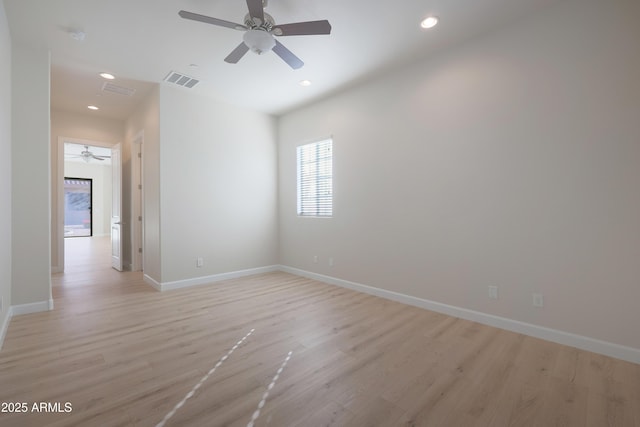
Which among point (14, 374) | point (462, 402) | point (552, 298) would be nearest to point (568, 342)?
point (552, 298)

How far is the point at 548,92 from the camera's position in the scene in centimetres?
260

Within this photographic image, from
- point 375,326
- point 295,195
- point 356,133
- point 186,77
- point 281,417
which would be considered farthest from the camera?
point 295,195

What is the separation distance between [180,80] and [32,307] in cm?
328

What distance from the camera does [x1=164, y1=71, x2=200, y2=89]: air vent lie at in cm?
385

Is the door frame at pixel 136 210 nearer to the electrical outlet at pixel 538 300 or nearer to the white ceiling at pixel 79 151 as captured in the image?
the white ceiling at pixel 79 151

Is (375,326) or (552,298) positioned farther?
(375,326)

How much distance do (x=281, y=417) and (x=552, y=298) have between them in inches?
99.8

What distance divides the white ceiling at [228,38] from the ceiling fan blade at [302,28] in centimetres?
35

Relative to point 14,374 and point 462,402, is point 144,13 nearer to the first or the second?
point 14,374

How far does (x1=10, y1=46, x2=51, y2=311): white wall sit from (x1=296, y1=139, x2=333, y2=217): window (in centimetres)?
337

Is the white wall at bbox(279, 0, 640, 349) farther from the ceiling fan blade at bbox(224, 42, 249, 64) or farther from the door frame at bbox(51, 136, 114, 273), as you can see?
the door frame at bbox(51, 136, 114, 273)

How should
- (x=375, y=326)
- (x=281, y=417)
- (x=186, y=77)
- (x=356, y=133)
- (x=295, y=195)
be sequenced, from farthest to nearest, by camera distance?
1. (x=295, y=195)
2. (x=356, y=133)
3. (x=186, y=77)
4. (x=375, y=326)
5. (x=281, y=417)

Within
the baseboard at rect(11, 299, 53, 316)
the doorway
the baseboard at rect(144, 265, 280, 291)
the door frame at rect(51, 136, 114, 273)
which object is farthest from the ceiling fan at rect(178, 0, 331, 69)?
the doorway

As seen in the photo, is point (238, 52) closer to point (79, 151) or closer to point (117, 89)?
point (117, 89)
